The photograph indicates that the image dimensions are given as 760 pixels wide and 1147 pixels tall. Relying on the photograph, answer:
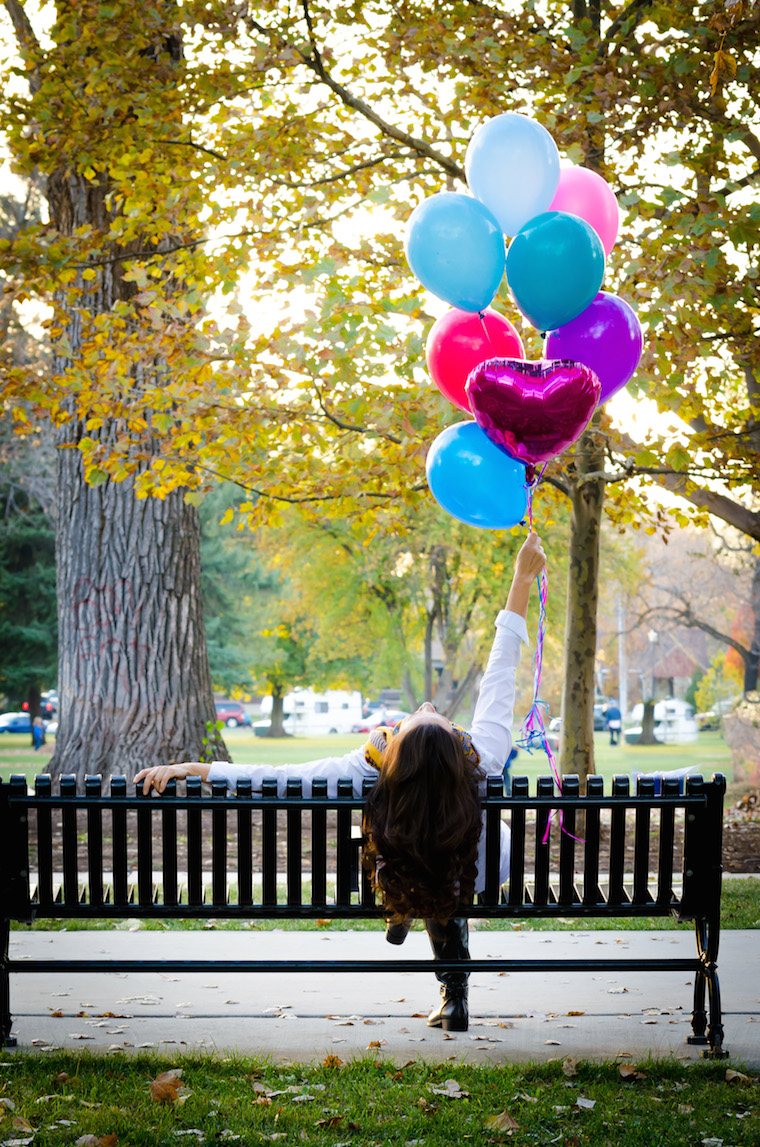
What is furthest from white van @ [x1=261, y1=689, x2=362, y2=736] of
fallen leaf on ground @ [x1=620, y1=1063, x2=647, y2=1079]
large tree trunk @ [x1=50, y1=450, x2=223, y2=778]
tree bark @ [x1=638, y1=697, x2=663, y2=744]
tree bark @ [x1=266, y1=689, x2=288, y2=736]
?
fallen leaf on ground @ [x1=620, y1=1063, x2=647, y2=1079]

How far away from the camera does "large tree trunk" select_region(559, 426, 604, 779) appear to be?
890 cm

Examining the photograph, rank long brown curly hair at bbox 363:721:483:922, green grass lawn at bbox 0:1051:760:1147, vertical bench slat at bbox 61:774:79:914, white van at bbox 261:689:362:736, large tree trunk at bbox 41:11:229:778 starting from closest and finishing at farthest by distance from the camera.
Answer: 1. green grass lawn at bbox 0:1051:760:1147
2. long brown curly hair at bbox 363:721:483:922
3. vertical bench slat at bbox 61:774:79:914
4. large tree trunk at bbox 41:11:229:778
5. white van at bbox 261:689:362:736

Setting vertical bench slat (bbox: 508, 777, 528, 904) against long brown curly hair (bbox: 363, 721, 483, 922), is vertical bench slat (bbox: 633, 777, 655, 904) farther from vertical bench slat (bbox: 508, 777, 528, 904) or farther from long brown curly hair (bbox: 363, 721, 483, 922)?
long brown curly hair (bbox: 363, 721, 483, 922)

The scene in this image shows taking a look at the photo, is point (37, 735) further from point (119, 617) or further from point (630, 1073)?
point (630, 1073)

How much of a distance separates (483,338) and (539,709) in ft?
5.94

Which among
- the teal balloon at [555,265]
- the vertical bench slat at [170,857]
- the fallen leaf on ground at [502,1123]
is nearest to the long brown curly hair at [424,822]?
the fallen leaf on ground at [502,1123]

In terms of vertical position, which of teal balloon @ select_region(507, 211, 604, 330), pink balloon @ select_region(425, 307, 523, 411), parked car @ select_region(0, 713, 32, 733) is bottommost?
parked car @ select_region(0, 713, 32, 733)

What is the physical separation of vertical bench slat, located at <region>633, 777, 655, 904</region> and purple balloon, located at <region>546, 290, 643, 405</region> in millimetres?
1935

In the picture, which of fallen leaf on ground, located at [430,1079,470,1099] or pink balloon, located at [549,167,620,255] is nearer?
fallen leaf on ground, located at [430,1079,470,1099]

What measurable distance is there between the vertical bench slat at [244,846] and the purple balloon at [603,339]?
2.46 m

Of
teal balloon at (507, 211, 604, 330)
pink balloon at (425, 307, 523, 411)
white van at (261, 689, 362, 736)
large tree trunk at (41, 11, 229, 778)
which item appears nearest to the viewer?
teal balloon at (507, 211, 604, 330)

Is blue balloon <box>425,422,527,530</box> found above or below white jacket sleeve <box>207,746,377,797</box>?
above

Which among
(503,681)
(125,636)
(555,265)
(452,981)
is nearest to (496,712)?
(503,681)

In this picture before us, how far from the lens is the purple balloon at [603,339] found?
16.0 ft
